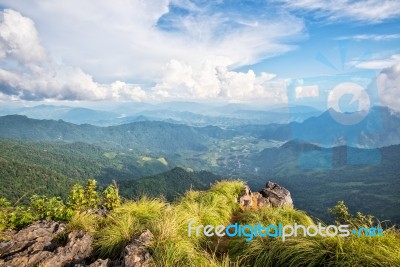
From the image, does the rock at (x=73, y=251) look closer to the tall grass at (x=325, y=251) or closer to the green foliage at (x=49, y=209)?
the green foliage at (x=49, y=209)

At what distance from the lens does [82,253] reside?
21.4ft

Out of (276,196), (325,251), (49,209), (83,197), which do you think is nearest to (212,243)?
(325,251)

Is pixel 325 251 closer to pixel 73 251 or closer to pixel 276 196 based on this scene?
pixel 73 251

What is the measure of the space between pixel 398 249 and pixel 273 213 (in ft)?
15.1

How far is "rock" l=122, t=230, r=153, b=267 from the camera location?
218 inches

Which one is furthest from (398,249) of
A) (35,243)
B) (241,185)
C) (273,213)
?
(241,185)

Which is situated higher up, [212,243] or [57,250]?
[57,250]

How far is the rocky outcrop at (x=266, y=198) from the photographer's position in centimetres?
1435

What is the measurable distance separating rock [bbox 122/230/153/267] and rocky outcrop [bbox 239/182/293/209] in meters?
8.28

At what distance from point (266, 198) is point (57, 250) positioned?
12.1 m

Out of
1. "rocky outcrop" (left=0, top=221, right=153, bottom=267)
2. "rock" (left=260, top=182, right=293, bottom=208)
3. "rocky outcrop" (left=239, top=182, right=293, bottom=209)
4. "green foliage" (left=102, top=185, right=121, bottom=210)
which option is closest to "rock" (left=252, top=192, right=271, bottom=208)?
"rocky outcrop" (left=239, top=182, right=293, bottom=209)

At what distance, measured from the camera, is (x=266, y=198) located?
16.1 metres

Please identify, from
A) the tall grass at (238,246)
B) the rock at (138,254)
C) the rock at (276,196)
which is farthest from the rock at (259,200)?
the rock at (138,254)

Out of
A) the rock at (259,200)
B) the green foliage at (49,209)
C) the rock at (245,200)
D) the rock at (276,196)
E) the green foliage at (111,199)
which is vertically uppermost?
the green foliage at (49,209)
